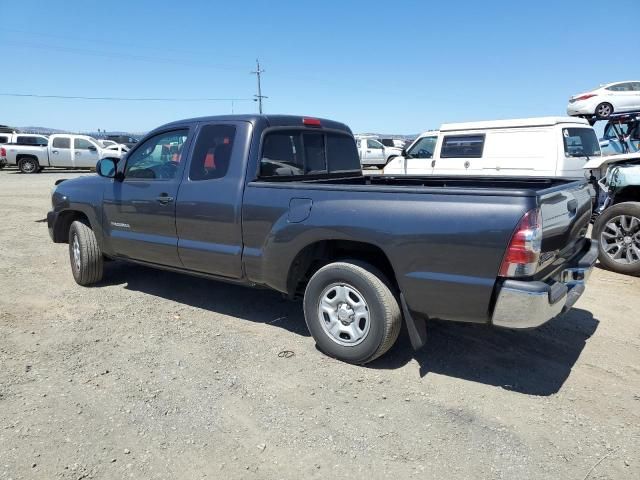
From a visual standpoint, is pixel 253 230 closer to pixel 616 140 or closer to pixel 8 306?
pixel 8 306

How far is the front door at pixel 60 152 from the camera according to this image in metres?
24.5

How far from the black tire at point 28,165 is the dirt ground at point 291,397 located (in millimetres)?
23385

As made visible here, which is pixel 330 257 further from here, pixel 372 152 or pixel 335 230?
pixel 372 152

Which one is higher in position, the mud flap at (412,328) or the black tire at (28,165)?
the black tire at (28,165)

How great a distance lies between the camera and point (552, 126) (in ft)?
29.3

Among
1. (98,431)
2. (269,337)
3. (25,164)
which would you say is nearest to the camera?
(98,431)

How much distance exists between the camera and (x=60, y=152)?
80.9 feet

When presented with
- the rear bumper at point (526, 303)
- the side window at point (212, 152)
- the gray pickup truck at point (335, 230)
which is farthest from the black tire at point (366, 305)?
the side window at point (212, 152)

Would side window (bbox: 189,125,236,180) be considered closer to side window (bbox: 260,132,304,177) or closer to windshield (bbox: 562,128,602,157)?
side window (bbox: 260,132,304,177)

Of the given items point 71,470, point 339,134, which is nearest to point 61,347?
point 71,470

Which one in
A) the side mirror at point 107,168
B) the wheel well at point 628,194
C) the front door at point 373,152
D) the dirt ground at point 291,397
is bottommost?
the dirt ground at point 291,397

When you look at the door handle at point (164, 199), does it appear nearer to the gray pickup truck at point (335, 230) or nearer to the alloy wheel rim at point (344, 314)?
the gray pickup truck at point (335, 230)

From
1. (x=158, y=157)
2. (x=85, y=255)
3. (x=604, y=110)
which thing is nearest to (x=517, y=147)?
(x=158, y=157)

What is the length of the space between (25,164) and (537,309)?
27392 millimetres
